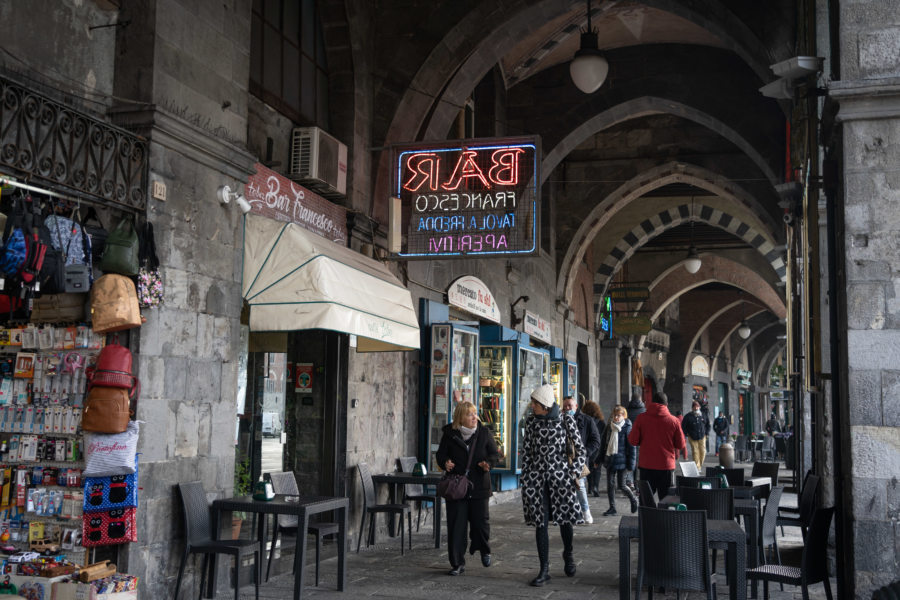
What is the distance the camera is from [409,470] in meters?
9.27

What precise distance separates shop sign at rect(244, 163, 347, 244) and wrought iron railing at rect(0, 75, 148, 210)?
144 centimetres

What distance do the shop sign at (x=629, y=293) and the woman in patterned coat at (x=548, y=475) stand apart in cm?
1377

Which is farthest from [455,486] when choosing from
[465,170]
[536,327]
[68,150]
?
[536,327]

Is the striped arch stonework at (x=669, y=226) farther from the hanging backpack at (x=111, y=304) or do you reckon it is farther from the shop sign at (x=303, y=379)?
the hanging backpack at (x=111, y=304)

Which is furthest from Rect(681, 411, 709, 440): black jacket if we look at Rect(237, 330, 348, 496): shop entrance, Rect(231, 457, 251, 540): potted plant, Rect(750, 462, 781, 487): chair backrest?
Rect(231, 457, 251, 540): potted plant

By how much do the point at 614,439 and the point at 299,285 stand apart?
5.93 meters

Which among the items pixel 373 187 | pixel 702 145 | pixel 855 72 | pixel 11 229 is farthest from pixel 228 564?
pixel 702 145

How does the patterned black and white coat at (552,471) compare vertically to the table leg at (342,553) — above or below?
above

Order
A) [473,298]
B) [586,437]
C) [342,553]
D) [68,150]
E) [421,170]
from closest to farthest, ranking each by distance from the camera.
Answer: [68,150] < [342,553] < [421,170] < [586,437] < [473,298]

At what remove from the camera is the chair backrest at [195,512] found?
18.4 ft

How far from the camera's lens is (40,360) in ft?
17.8

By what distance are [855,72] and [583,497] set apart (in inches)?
239

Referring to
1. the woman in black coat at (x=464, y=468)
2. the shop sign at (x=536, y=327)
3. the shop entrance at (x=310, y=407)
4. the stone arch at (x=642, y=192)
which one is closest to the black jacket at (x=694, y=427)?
the shop sign at (x=536, y=327)

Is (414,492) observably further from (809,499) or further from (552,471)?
(809,499)
